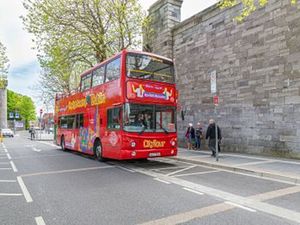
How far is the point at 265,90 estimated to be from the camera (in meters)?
13.7

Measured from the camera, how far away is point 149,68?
11.6m

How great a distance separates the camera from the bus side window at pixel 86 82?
14499 millimetres

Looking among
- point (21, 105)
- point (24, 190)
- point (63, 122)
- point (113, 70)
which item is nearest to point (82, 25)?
point (63, 122)

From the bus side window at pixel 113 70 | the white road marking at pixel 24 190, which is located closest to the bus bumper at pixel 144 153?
the bus side window at pixel 113 70

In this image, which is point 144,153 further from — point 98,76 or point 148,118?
point 98,76

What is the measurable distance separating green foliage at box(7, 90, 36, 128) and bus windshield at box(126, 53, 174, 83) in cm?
8878

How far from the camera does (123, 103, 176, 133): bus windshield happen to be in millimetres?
10758

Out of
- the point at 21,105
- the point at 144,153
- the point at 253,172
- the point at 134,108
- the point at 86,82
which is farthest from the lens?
the point at 21,105

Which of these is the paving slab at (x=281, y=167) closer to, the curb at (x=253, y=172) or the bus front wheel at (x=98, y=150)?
the curb at (x=253, y=172)

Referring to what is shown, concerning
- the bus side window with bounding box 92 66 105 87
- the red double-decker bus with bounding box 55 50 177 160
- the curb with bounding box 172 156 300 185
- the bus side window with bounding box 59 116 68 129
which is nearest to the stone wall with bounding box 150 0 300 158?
the curb with bounding box 172 156 300 185

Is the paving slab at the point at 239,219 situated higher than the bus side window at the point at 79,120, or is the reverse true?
the bus side window at the point at 79,120

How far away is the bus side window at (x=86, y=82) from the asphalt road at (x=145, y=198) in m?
5.86

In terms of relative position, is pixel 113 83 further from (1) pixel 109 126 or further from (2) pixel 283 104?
(2) pixel 283 104

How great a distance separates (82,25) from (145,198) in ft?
53.8
